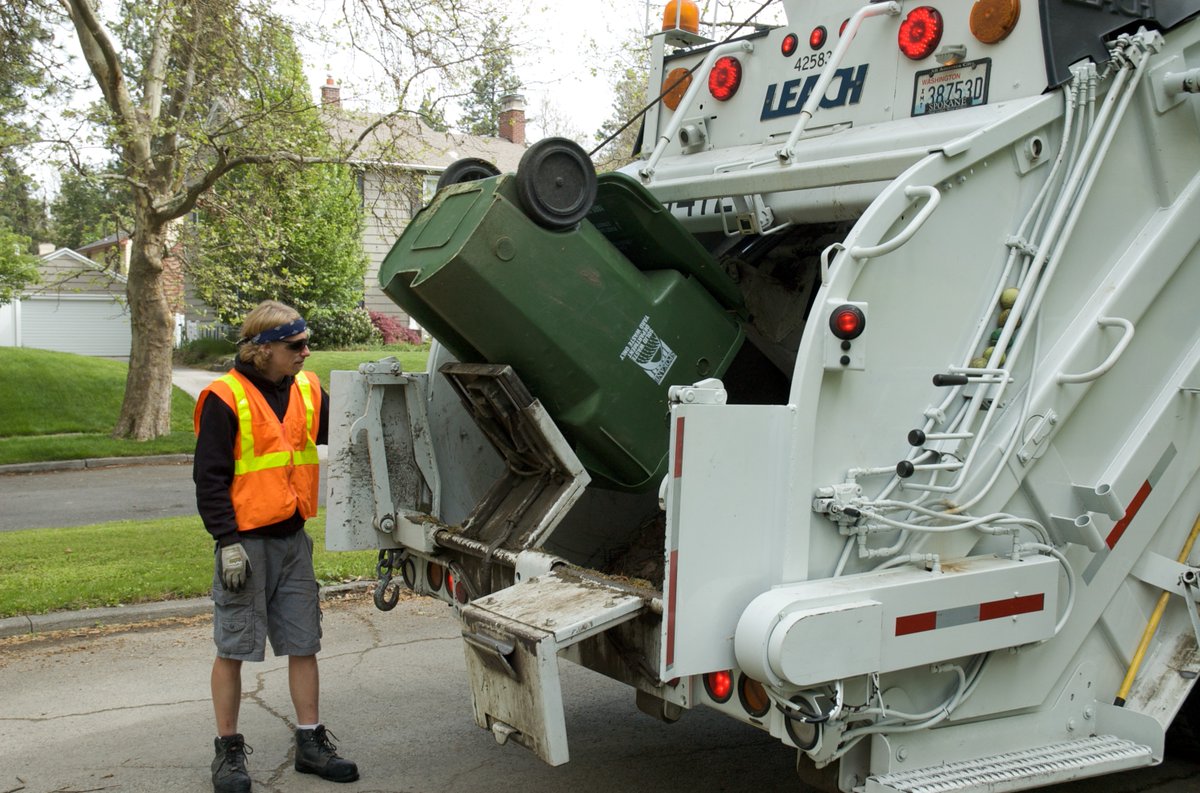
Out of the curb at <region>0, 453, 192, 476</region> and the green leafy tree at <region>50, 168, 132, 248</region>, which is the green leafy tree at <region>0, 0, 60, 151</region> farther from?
the green leafy tree at <region>50, 168, 132, 248</region>

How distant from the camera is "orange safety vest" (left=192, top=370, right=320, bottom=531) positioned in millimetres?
3966

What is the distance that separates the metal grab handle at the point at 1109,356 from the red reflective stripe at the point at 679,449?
115 cm

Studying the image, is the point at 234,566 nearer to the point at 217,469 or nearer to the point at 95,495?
the point at 217,469

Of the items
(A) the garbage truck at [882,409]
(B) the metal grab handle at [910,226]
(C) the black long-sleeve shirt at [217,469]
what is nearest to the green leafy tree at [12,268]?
(C) the black long-sleeve shirt at [217,469]

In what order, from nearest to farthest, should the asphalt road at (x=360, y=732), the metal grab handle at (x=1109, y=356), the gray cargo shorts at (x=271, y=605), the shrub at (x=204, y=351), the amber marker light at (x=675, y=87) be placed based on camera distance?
1. the metal grab handle at (x=1109, y=356)
2. the gray cargo shorts at (x=271, y=605)
3. the asphalt road at (x=360, y=732)
4. the amber marker light at (x=675, y=87)
5. the shrub at (x=204, y=351)

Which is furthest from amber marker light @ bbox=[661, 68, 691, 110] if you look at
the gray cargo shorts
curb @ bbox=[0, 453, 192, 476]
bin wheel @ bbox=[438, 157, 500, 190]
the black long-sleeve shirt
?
curb @ bbox=[0, 453, 192, 476]

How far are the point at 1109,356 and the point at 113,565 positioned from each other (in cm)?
595

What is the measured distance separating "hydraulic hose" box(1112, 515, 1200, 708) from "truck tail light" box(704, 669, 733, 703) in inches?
51.4

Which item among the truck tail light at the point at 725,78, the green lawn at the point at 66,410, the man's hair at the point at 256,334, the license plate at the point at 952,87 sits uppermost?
the truck tail light at the point at 725,78

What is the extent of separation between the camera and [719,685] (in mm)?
3020

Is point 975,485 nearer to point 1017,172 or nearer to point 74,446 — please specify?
point 1017,172

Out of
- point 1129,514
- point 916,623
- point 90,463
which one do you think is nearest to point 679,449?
point 916,623

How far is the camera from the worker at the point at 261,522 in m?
3.92

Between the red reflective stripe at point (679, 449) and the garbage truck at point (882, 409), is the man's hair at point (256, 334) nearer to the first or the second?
the garbage truck at point (882, 409)
